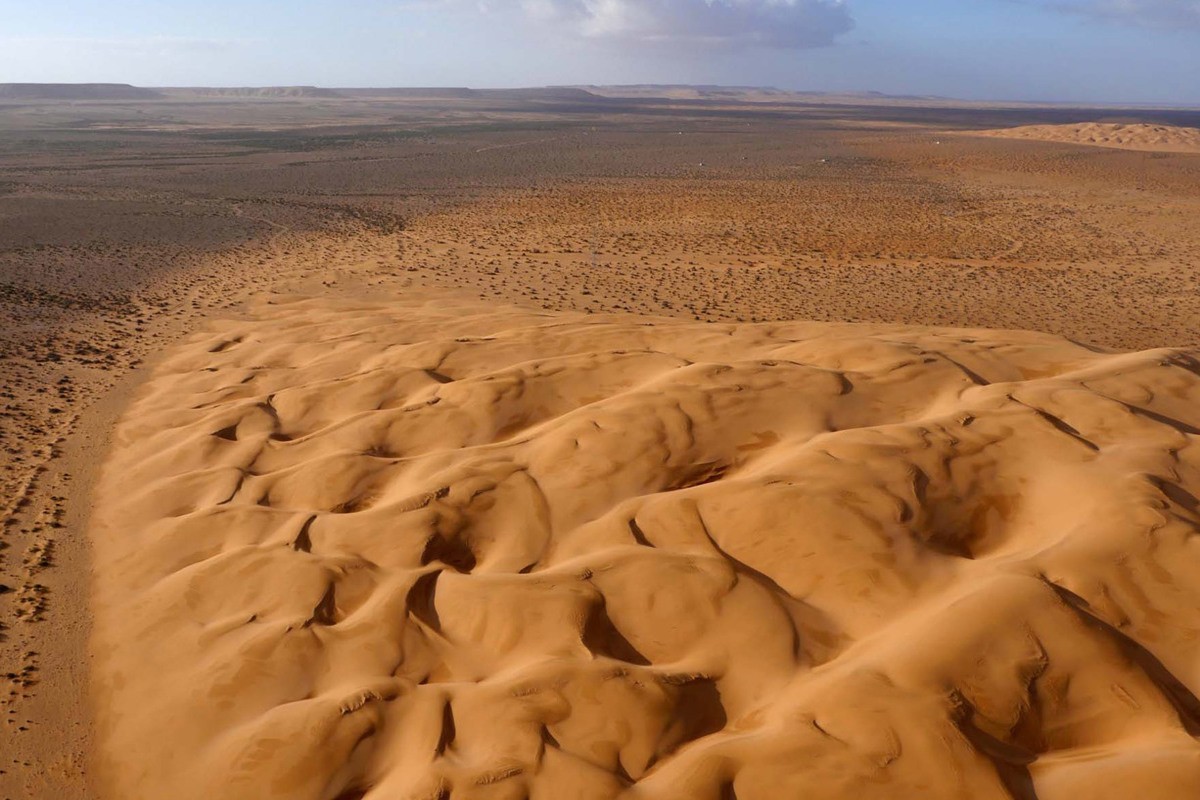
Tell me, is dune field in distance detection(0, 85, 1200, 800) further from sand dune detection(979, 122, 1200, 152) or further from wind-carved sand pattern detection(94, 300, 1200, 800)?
sand dune detection(979, 122, 1200, 152)

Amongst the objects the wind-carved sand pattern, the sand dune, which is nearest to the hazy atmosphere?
the wind-carved sand pattern

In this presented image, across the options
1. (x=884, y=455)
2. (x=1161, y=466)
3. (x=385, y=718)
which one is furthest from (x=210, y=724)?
(x=1161, y=466)

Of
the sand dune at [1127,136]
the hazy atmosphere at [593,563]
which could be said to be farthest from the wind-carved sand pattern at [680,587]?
the sand dune at [1127,136]

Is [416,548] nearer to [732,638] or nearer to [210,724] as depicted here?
[210,724]

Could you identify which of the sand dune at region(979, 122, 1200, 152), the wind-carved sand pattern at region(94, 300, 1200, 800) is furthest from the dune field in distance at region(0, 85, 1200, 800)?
the sand dune at region(979, 122, 1200, 152)

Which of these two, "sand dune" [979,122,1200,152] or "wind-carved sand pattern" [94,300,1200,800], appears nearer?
"wind-carved sand pattern" [94,300,1200,800]
